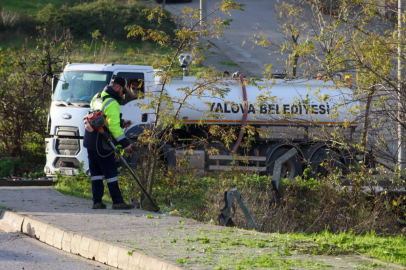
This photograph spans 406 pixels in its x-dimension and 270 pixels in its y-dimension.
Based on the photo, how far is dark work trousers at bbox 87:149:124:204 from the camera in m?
8.87

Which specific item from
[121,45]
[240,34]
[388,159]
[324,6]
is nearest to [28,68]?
[324,6]

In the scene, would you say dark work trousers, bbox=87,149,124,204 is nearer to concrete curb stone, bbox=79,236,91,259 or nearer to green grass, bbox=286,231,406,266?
concrete curb stone, bbox=79,236,91,259

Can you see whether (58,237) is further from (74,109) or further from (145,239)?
(74,109)

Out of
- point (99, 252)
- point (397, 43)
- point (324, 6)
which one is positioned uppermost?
point (324, 6)

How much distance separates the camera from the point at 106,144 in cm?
881

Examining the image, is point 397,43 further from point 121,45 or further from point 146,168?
point 121,45

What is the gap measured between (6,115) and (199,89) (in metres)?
8.37

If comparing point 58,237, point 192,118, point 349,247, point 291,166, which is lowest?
point 58,237

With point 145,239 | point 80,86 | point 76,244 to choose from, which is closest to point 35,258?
point 76,244

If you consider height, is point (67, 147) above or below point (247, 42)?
below

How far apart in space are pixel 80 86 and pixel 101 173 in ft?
15.0

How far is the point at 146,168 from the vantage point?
383 inches

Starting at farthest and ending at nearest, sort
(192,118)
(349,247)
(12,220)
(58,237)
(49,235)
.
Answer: (192,118) < (12,220) < (49,235) < (58,237) < (349,247)

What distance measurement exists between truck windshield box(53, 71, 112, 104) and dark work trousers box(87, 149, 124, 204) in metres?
4.19
